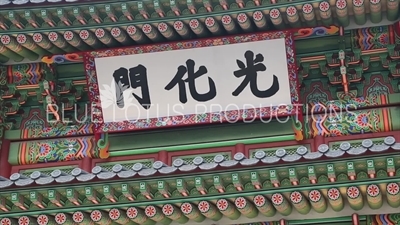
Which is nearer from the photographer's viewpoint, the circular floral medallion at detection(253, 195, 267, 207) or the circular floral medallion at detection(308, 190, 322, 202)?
the circular floral medallion at detection(308, 190, 322, 202)

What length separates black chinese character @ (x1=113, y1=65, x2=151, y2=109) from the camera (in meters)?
12.5

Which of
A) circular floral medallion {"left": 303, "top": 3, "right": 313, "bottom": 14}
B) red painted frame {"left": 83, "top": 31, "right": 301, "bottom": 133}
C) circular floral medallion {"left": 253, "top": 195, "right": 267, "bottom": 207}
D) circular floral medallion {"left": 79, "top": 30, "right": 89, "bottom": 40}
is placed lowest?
circular floral medallion {"left": 253, "top": 195, "right": 267, "bottom": 207}

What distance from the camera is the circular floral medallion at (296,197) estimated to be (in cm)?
1033

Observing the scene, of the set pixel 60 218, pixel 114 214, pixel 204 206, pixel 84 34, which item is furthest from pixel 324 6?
pixel 60 218

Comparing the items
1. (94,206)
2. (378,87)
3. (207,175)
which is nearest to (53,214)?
(94,206)

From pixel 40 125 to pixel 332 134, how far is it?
14.8 ft

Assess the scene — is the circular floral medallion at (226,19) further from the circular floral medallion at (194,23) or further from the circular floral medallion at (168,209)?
the circular floral medallion at (168,209)

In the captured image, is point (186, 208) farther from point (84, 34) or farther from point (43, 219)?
point (84, 34)

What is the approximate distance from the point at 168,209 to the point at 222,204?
0.69m

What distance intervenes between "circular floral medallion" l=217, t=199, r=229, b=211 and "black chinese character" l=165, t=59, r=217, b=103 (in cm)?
226

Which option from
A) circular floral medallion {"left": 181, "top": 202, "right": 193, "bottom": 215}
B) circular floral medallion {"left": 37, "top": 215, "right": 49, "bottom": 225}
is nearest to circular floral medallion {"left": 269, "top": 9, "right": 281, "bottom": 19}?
circular floral medallion {"left": 181, "top": 202, "right": 193, "bottom": 215}

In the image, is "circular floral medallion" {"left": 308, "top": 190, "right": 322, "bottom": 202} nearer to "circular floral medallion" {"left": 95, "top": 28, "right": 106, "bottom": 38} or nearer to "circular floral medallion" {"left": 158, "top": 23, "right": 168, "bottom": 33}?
"circular floral medallion" {"left": 158, "top": 23, "right": 168, "bottom": 33}

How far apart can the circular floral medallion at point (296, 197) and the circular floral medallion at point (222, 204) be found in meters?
0.81

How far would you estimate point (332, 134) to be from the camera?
1230 centimetres
